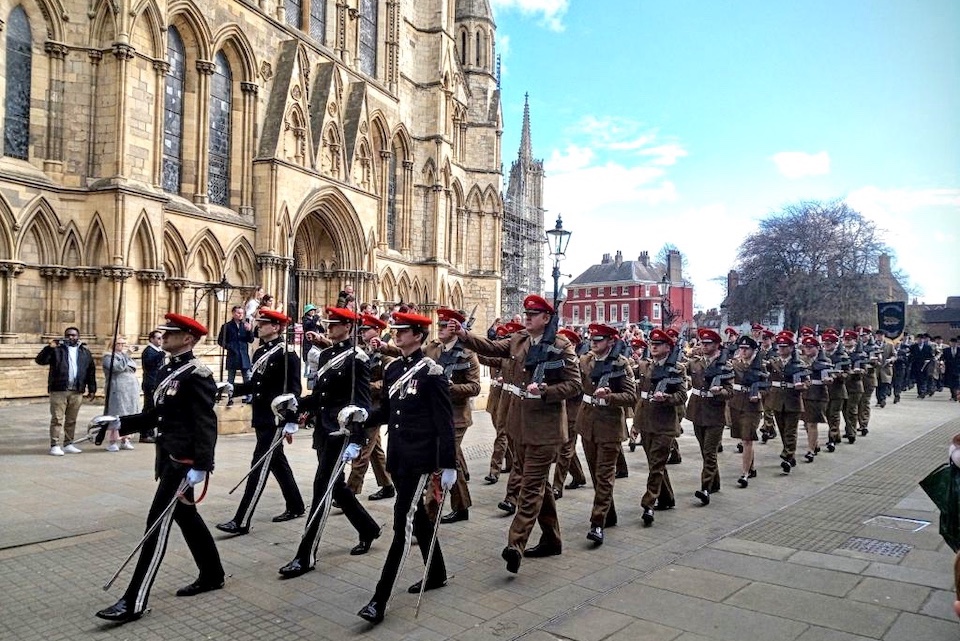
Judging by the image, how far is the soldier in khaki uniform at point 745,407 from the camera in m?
10.1

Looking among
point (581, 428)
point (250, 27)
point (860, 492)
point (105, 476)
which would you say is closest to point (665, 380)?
point (581, 428)

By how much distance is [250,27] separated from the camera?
2191cm

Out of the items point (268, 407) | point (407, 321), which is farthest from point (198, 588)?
point (407, 321)

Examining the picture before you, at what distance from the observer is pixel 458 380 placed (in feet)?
27.2

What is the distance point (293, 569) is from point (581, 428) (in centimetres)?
337

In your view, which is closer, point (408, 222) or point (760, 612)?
point (760, 612)

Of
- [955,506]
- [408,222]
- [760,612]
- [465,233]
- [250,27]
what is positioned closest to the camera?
[955,506]

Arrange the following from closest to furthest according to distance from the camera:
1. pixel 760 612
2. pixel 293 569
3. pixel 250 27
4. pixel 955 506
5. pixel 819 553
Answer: pixel 955 506
pixel 760 612
pixel 293 569
pixel 819 553
pixel 250 27

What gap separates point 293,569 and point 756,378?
747 cm

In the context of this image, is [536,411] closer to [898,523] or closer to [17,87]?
[898,523]

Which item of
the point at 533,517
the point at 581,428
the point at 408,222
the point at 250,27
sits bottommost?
the point at 533,517

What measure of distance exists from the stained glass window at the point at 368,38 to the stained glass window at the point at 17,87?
13.9 metres

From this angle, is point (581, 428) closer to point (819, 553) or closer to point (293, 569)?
point (819, 553)

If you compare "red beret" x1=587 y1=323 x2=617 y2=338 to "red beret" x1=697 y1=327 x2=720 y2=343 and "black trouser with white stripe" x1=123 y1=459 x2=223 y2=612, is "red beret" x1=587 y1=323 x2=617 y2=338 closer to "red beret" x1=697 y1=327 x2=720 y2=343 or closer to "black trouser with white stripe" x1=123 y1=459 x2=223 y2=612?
"red beret" x1=697 y1=327 x2=720 y2=343
